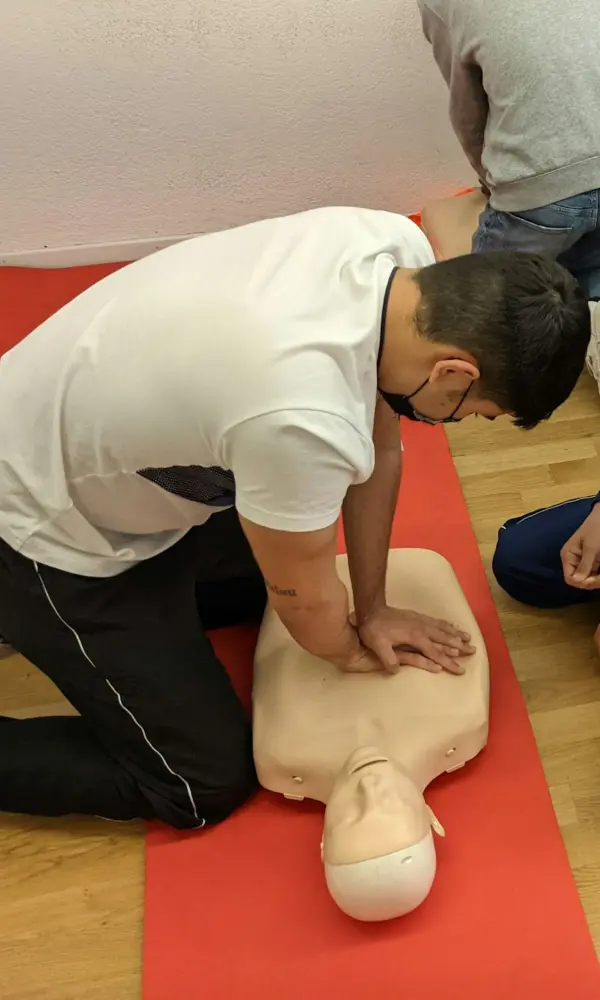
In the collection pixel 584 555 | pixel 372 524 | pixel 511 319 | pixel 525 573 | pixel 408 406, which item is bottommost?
pixel 525 573

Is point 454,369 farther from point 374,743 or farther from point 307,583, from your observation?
point 374,743

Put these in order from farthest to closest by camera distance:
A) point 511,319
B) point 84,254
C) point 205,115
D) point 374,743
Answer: point 84,254
point 205,115
point 374,743
point 511,319

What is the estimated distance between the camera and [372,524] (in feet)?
3.85

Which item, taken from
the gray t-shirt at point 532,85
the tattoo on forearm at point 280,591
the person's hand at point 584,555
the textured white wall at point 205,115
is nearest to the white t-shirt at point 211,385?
the tattoo on forearm at point 280,591

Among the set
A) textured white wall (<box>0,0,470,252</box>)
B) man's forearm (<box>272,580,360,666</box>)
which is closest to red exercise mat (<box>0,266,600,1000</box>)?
man's forearm (<box>272,580,360,666</box>)

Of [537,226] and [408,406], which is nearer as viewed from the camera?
[408,406]

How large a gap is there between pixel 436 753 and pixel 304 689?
0.69ft

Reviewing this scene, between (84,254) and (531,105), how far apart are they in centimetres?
123

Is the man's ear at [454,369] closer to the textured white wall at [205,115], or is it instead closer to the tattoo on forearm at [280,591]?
the tattoo on forearm at [280,591]

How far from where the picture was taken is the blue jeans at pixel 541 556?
53.8 inches

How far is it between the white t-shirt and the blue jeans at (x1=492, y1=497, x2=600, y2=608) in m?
0.59

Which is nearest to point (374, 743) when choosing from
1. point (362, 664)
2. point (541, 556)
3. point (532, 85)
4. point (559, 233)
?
point (362, 664)

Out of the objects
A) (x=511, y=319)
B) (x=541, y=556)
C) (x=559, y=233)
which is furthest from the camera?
(x=559, y=233)

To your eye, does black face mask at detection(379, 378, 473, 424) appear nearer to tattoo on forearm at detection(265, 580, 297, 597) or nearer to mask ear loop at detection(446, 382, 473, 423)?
mask ear loop at detection(446, 382, 473, 423)
